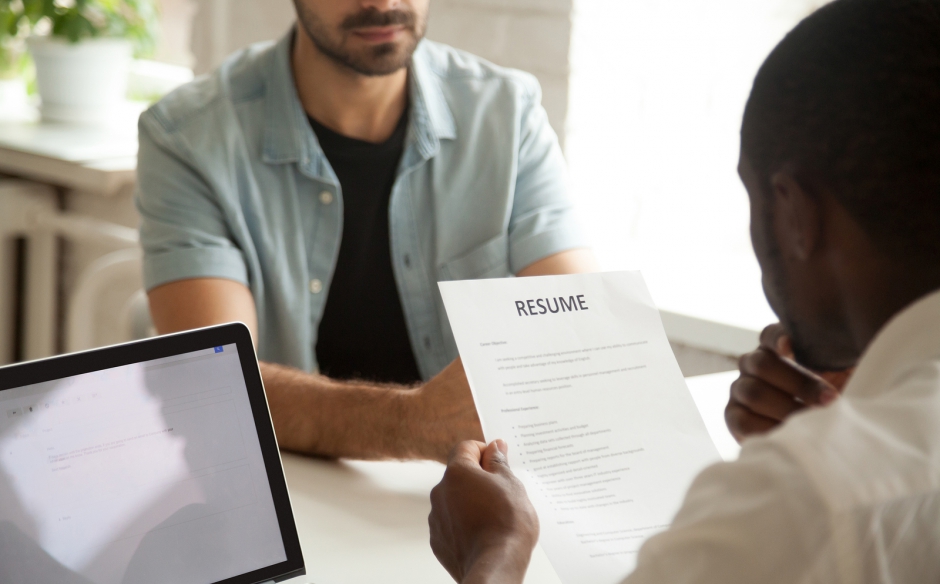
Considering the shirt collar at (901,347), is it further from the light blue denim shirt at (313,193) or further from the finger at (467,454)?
the light blue denim shirt at (313,193)

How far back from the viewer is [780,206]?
519mm

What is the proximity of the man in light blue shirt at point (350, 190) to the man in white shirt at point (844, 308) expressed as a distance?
790mm

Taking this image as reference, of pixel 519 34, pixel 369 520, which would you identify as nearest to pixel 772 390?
pixel 369 520

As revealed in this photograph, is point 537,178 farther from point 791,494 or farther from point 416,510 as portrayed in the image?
point 791,494

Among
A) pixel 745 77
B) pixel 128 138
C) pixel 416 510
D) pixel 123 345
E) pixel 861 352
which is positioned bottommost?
pixel 128 138

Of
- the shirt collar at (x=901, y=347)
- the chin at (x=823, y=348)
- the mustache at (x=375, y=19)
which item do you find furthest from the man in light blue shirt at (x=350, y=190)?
the shirt collar at (x=901, y=347)

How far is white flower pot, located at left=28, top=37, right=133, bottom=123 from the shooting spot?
2.23m

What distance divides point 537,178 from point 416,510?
665mm

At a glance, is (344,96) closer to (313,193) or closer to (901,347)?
(313,193)

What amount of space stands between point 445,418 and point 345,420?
0.11 metres

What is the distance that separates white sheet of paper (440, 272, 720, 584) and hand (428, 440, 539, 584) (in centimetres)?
3

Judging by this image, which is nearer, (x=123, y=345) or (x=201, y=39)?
(x=123, y=345)

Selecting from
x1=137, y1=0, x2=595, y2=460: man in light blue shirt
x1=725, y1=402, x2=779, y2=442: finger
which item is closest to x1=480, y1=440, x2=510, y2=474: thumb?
x1=725, y1=402, x2=779, y2=442: finger

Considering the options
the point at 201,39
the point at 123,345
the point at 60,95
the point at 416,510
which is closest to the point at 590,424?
the point at 416,510
